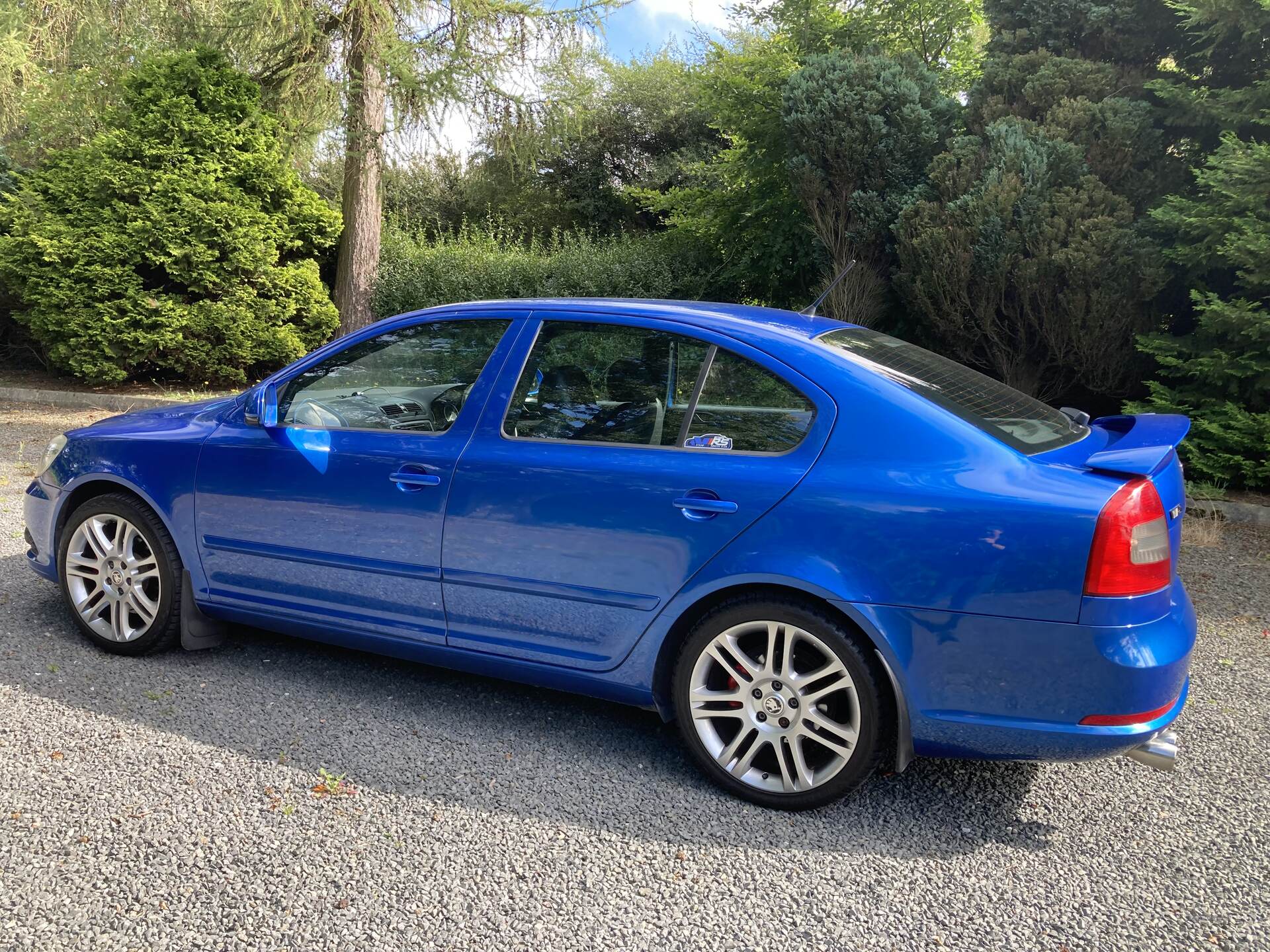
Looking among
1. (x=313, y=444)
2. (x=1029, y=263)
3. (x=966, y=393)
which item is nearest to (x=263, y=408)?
(x=313, y=444)

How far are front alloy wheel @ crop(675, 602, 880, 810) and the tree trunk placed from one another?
993 centimetres

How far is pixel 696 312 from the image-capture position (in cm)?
346

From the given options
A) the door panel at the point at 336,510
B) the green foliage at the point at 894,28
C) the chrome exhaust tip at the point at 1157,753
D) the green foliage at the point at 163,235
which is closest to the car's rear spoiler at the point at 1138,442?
the chrome exhaust tip at the point at 1157,753

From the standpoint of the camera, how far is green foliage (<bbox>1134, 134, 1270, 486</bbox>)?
723 centimetres

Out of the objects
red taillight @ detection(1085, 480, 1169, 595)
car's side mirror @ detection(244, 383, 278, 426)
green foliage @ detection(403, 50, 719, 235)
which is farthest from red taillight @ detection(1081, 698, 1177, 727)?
green foliage @ detection(403, 50, 719, 235)

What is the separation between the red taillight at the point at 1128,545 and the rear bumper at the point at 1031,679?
110 millimetres

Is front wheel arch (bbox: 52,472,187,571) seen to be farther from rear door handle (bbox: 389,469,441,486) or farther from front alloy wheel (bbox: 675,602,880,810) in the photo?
front alloy wheel (bbox: 675,602,880,810)

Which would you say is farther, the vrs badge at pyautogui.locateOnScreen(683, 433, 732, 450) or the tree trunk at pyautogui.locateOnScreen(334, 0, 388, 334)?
the tree trunk at pyautogui.locateOnScreen(334, 0, 388, 334)

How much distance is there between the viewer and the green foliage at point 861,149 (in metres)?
9.99

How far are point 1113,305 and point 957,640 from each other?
6.69m

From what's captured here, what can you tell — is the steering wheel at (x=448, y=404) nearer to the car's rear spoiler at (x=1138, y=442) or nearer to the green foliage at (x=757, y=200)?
the car's rear spoiler at (x=1138, y=442)

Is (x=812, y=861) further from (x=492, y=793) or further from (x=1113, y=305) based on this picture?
(x=1113, y=305)

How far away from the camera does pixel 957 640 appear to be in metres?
2.77

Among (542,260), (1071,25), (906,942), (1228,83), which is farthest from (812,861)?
(542,260)
